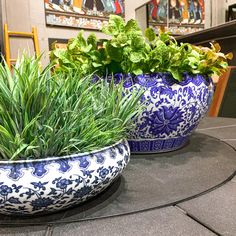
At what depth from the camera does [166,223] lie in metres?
0.30

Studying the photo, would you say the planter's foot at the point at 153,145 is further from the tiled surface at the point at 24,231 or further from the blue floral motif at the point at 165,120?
the tiled surface at the point at 24,231

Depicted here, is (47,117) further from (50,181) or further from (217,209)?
(217,209)

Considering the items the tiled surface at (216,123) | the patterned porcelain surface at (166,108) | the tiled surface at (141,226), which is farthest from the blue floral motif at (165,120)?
the tiled surface at (216,123)

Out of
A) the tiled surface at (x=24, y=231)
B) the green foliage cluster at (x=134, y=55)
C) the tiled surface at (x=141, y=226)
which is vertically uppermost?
the green foliage cluster at (x=134, y=55)

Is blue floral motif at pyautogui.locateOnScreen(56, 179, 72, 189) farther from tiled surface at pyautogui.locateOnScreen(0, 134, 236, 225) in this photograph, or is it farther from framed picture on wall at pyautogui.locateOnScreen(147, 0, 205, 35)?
framed picture on wall at pyautogui.locateOnScreen(147, 0, 205, 35)

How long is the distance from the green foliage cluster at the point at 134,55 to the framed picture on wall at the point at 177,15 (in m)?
3.31

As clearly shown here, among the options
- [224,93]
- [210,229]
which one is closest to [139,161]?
[210,229]

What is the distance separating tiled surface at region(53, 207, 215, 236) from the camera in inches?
11.3

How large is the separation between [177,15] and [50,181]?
424cm

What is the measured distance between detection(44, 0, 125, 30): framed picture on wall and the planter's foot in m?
2.63

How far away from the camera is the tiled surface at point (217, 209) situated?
0.29 meters

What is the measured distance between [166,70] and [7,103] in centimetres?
28

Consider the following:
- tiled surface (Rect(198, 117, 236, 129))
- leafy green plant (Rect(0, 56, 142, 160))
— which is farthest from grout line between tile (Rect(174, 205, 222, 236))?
tiled surface (Rect(198, 117, 236, 129))

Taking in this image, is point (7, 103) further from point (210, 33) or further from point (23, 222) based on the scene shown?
point (210, 33)
